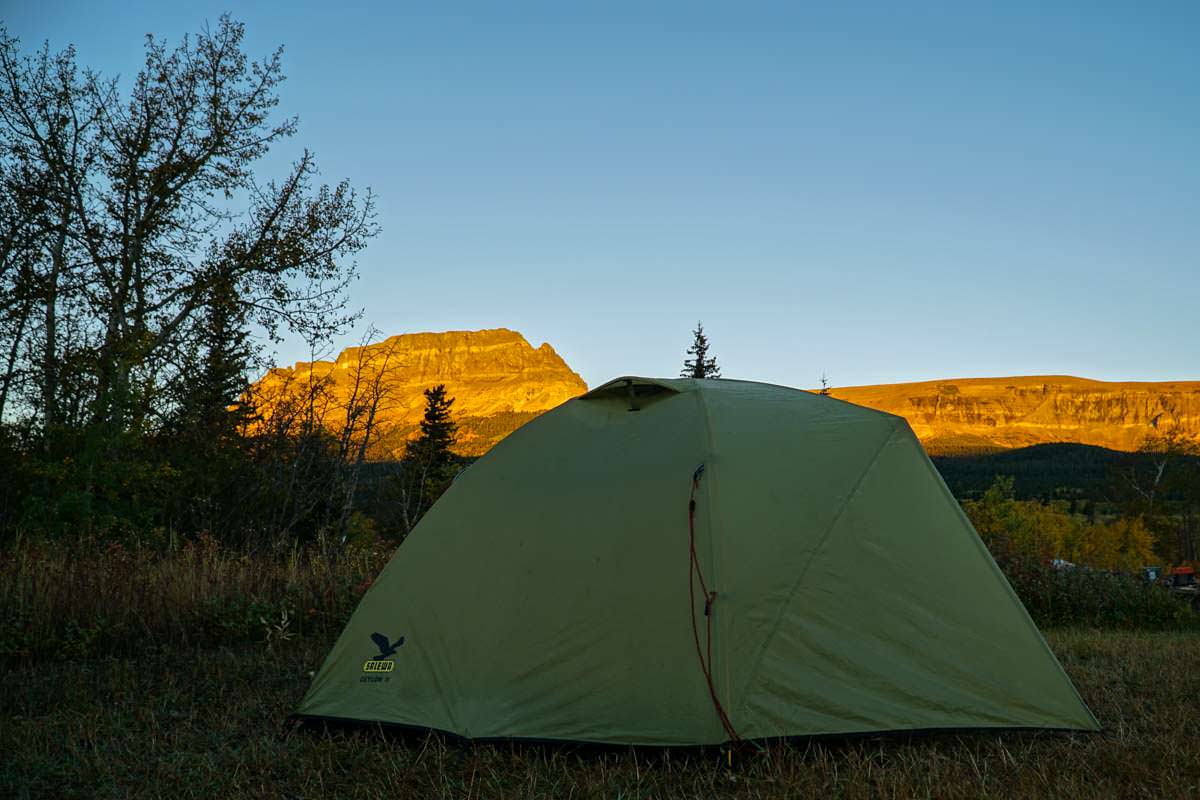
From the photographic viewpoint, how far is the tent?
4.09m

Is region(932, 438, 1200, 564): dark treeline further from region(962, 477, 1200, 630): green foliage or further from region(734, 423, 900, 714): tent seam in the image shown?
region(734, 423, 900, 714): tent seam

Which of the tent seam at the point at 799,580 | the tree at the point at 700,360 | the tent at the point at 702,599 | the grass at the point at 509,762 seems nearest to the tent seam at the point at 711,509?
the tent at the point at 702,599

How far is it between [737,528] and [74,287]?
15.5 m

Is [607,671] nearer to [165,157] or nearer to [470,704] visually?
[470,704]

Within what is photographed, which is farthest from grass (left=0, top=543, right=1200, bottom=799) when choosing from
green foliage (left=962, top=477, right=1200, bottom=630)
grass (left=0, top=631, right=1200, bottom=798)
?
green foliage (left=962, top=477, right=1200, bottom=630)

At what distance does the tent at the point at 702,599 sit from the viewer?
409 centimetres

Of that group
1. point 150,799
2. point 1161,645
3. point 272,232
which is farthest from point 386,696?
point 272,232

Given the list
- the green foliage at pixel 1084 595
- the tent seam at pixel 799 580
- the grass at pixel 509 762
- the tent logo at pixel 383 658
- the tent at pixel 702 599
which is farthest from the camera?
the green foliage at pixel 1084 595

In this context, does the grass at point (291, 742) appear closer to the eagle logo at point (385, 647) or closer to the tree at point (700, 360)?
the eagle logo at point (385, 647)

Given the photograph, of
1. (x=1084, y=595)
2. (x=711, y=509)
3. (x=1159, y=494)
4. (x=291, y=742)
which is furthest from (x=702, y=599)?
(x=1159, y=494)

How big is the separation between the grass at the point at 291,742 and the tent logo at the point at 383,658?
1.05ft

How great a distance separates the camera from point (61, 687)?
5703 millimetres

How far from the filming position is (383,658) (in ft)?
15.7

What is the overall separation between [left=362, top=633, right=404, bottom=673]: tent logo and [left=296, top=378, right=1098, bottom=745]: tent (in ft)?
0.04
